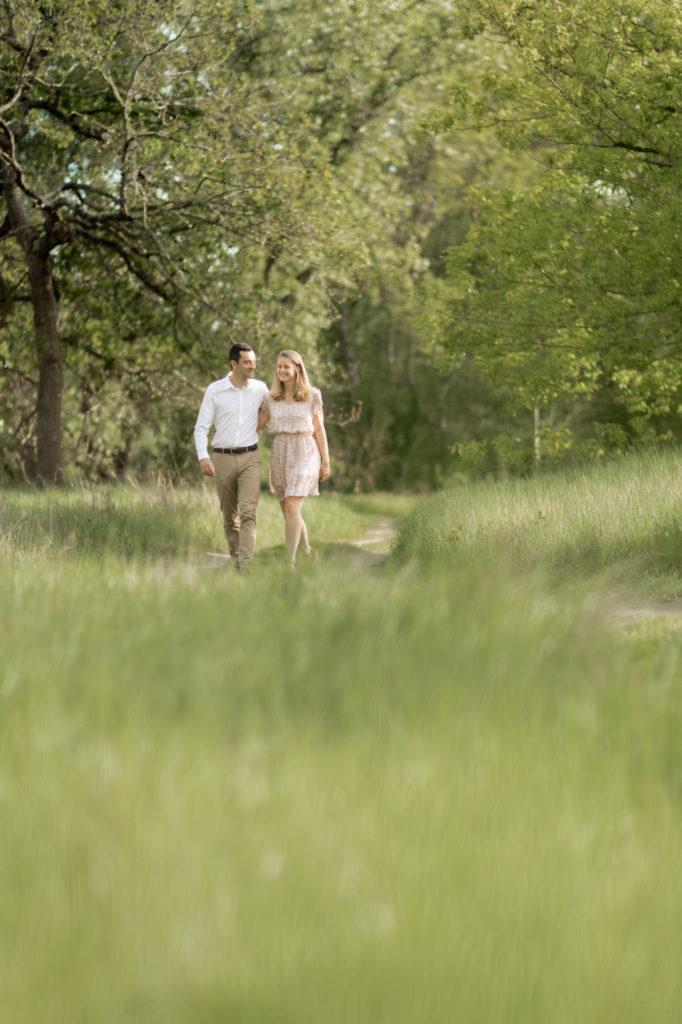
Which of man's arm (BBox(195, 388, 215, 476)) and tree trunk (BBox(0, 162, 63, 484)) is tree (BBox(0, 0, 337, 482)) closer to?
tree trunk (BBox(0, 162, 63, 484))

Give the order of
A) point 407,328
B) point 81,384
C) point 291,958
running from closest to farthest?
point 291,958 < point 81,384 < point 407,328

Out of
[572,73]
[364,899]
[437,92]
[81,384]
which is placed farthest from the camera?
[437,92]

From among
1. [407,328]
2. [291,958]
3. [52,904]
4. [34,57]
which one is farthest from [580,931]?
[407,328]

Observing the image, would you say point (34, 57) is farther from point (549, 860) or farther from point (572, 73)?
point (549, 860)

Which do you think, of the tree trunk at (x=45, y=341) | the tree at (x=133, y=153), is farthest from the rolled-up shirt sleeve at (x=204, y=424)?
the tree trunk at (x=45, y=341)

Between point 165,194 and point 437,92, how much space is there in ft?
46.4

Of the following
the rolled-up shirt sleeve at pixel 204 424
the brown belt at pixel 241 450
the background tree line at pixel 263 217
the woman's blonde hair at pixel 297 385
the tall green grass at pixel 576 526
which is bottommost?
the tall green grass at pixel 576 526

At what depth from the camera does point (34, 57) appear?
19.2m

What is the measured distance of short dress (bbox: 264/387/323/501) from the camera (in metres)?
12.5

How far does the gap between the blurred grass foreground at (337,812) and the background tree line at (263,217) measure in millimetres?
11547

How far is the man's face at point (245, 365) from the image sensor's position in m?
12.2

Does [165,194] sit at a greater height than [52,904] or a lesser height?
greater

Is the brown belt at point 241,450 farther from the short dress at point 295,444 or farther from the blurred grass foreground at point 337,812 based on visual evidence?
the blurred grass foreground at point 337,812

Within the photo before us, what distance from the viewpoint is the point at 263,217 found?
2042 centimetres
